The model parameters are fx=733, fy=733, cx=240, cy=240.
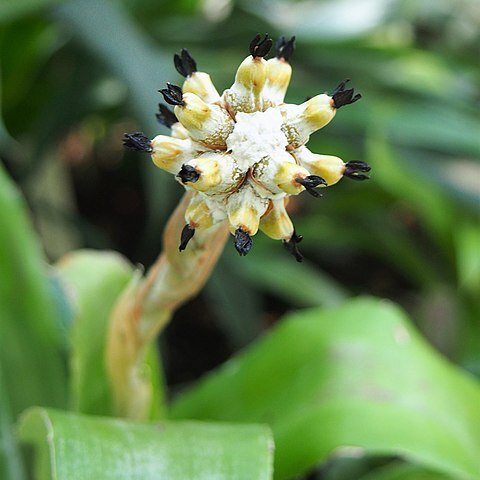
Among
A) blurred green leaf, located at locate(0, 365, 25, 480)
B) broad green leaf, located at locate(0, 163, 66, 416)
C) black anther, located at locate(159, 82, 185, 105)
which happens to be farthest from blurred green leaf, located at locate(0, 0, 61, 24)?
black anther, located at locate(159, 82, 185, 105)

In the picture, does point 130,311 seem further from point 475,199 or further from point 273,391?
point 475,199

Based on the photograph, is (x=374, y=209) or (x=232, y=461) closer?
(x=232, y=461)

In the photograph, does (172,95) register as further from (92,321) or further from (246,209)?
(92,321)

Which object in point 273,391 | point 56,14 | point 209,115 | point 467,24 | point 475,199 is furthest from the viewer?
point 467,24

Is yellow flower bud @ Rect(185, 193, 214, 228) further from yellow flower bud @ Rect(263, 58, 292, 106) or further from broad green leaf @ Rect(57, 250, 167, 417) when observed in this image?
broad green leaf @ Rect(57, 250, 167, 417)

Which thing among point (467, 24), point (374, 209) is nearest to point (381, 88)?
point (374, 209)

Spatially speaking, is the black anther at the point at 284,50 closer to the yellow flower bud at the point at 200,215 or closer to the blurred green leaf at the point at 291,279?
the yellow flower bud at the point at 200,215
